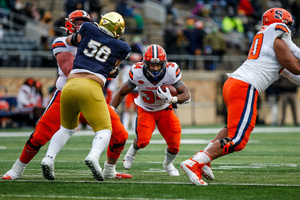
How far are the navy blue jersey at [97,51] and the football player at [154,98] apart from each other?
1.04 m

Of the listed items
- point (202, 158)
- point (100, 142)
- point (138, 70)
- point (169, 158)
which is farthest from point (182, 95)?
point (100, 142)

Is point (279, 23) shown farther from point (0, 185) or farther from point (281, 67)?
point (0, 185)

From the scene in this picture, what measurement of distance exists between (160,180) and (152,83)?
1489 mm

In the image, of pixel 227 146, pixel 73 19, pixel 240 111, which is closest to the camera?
pixel 227 146

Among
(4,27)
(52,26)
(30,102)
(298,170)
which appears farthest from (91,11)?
(298,170)

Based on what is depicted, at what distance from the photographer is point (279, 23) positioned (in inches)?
254

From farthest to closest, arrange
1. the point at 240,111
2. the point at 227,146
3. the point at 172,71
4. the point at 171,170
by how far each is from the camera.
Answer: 1. the point at 172,71
2. the point at 171,170
3. the point at 240,111
4. the point at 227,146

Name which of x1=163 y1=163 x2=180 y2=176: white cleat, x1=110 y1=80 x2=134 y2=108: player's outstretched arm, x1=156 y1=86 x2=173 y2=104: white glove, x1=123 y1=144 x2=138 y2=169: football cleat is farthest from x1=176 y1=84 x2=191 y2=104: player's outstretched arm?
x1=123 y1=144 x2=138 y2=169: football cleat

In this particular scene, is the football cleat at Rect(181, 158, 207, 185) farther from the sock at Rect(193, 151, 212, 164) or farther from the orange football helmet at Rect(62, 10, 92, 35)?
the orange football helmet at Rect(62, 10, 92, 35)

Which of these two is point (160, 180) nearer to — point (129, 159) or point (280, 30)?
point (129, 159)

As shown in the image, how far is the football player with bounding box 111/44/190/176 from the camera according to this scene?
7395 millimetres

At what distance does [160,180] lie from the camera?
259 inches

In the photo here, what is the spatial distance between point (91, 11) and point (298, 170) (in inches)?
514

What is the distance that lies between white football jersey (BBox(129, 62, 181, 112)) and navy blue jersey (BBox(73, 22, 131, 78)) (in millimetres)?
1287
